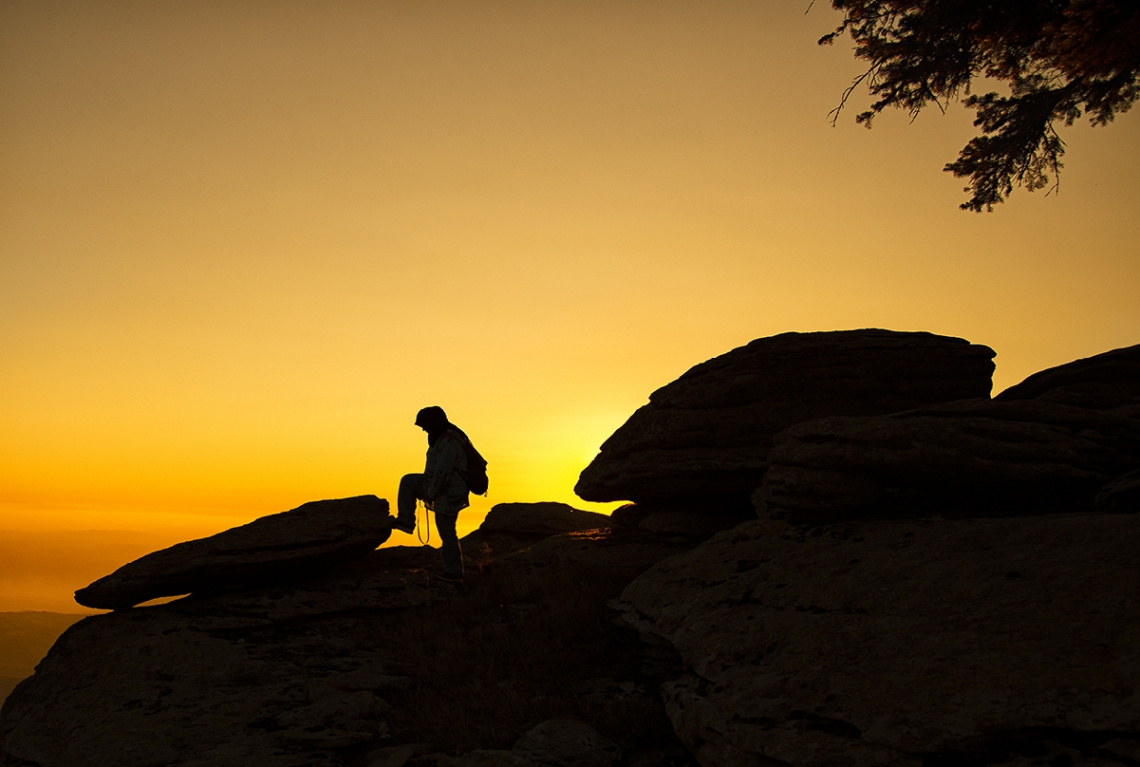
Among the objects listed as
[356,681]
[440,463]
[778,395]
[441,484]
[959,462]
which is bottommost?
[356,681]

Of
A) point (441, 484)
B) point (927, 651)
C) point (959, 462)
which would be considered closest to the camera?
point (927, 651)

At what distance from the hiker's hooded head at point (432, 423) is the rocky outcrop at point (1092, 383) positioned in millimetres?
11819

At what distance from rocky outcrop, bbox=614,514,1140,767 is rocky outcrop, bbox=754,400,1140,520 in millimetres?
957

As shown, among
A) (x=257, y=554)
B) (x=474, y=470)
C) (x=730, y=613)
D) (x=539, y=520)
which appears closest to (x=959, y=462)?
(x=730, y=613)

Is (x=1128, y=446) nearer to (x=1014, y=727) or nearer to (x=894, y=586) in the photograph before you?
(x=894, y=586)

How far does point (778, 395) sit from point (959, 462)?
19.0 feet

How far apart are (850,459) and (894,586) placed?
322cm

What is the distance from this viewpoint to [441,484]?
15.9 meters

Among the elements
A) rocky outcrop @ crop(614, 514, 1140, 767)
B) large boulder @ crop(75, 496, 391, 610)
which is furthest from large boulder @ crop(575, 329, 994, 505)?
large boulder @ crop(75, 496, 391, 610)

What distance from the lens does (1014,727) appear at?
247 inches

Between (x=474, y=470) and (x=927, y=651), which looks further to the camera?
(x=474, y=470)

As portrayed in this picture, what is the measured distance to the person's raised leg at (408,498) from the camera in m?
16.1

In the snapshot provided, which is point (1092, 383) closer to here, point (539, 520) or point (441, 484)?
point (441, 484)

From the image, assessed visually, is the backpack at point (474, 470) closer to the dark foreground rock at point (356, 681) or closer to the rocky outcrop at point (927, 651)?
the dark foreground rock at point (356, 681)
